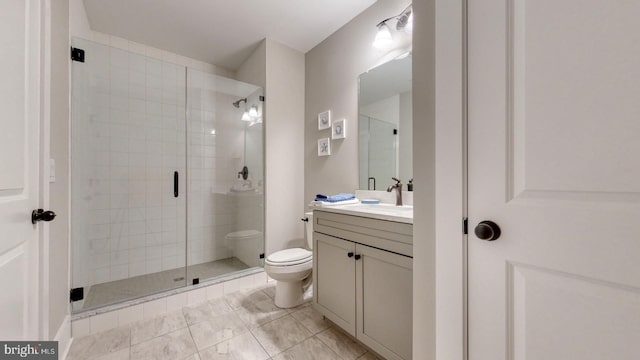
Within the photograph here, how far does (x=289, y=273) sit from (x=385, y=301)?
87 cm

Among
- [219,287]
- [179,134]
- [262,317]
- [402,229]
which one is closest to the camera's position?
[402,229]

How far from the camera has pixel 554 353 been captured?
0.62 metres

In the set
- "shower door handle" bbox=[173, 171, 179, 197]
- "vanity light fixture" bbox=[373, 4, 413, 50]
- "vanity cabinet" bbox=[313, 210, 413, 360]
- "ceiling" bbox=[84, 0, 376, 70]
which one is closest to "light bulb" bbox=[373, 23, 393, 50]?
"vanity light fixture" bbox=[373, 4, 413, 50]

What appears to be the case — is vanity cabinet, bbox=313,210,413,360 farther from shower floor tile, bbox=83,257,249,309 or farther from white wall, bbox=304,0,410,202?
shower floor tile, bbox=83,257,249,309

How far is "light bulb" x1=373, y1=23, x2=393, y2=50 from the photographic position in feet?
5.98

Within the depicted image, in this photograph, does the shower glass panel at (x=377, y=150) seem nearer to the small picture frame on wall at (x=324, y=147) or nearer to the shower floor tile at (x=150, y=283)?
the small picture frame on wall at (x=324, y=147)

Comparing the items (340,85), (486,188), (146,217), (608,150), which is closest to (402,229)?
(486,188)

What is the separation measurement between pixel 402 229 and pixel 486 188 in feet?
1.72

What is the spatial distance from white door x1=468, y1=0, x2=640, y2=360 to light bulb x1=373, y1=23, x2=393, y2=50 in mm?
1248

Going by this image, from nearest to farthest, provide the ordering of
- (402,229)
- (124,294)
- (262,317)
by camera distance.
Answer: (402,229) < (262,317) < (124,294)

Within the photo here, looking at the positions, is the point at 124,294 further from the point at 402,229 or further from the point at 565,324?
the point at 565,324

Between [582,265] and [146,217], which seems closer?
[582,265]

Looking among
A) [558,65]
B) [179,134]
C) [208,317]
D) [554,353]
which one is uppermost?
[179,134]

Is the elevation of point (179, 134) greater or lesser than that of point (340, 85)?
lesser
